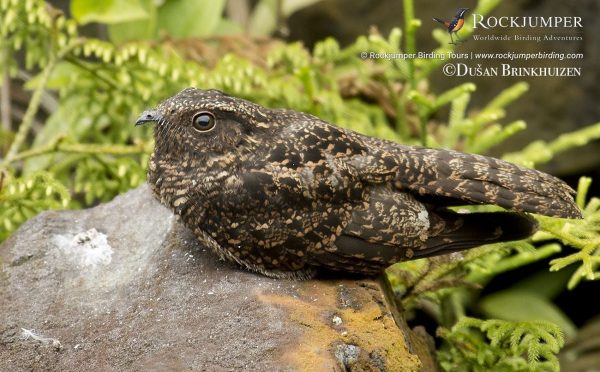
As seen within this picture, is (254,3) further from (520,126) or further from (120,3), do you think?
(520,126)

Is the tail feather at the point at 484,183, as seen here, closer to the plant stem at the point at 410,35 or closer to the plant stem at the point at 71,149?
the plant stem at the point at 410,35

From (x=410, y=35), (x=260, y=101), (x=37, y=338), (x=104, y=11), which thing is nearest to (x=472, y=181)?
(x=410, y=35)

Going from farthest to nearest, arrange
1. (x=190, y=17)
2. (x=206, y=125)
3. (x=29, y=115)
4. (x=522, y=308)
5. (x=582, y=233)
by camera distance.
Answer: (x=190, y=17) < (x=522, y=308) < (x=29, y=115) < (x=582, y=233) < (x=206, y=125)

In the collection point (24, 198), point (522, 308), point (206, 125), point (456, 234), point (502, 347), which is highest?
point (206, 125)

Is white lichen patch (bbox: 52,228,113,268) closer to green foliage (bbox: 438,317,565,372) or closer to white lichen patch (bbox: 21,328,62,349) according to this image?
white lichen patch (bbox: 21,328,62,349)

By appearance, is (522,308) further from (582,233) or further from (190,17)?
(190,17)

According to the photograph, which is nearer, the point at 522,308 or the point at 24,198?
the point at 24,198

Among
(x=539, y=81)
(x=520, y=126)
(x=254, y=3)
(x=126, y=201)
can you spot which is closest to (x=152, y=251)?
(x=126, y=201)
